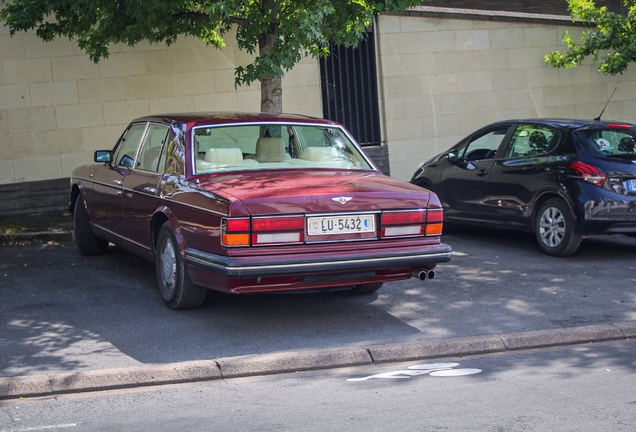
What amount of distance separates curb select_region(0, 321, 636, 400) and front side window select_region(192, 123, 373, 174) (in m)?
1.92

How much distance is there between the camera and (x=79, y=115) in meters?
13.4

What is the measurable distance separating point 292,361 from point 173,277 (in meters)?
1.72

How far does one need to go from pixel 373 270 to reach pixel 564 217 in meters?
3.71

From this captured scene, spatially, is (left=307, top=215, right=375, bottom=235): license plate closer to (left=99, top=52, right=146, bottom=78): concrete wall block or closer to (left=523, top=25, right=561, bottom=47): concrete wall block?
(left=99, top=52, right=146, bottom=78): concrete wall block

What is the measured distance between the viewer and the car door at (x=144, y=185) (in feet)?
25.1

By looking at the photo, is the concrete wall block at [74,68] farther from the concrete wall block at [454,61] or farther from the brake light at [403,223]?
the brake light at [403,223]

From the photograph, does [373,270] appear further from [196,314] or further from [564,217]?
[564,217]

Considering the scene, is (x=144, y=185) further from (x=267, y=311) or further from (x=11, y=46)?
(x=11, y=46)

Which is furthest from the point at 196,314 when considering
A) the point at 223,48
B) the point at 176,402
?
the point at 223,48

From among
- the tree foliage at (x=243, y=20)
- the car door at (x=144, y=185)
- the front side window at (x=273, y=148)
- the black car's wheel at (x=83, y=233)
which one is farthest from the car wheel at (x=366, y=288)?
the black car's wheel at (x=83, y=233)

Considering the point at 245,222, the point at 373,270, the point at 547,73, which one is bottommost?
the point at 373,270

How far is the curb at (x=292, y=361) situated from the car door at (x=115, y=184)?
2.88 metres

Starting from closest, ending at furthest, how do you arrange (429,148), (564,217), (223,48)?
(564,217) → (223,48) → (429,148)

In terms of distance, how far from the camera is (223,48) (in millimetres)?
14094
